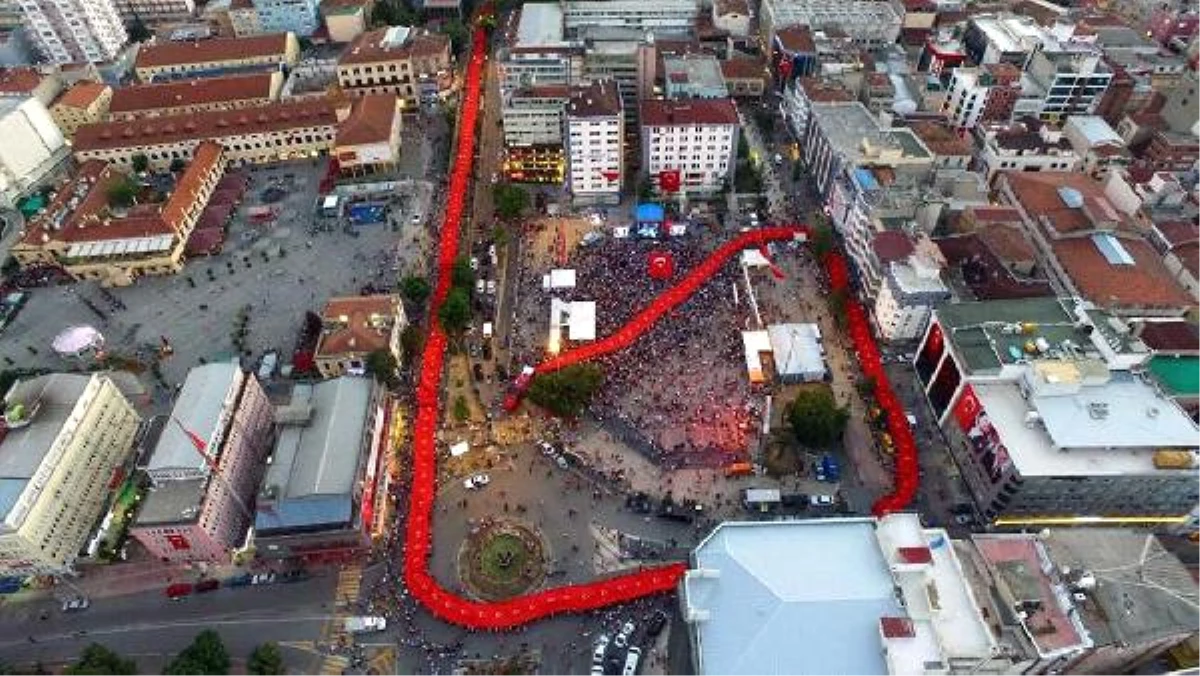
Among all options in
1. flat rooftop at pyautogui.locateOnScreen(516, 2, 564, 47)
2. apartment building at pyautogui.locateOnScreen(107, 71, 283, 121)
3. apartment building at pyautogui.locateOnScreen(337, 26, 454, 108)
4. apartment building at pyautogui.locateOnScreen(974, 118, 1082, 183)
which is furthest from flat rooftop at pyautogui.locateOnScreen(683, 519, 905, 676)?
apartment building at pyautogui.locateOnScreen(107, 71, 283, 121)

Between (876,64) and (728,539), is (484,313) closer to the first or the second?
(728,539)

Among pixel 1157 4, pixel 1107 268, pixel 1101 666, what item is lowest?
pixel 1101 666

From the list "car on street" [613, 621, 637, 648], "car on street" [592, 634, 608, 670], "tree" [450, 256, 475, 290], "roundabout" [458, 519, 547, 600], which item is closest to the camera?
"car on street" [592, 634, 608, 670]

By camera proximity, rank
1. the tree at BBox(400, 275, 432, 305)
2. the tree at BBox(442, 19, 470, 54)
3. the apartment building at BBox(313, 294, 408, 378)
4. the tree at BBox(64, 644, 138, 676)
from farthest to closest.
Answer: the tree at BBox(442, 19, 470, 54)
the tree at BBox(400, 275, 432, 305)
the apartment building at BBox(313, 294, 408, 378)
the tree at BBox(64, 644, 138, 676)

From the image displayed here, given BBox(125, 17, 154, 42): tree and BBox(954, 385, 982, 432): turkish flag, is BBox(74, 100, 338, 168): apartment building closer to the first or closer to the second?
BBox(125, 17, 154, 42): tree

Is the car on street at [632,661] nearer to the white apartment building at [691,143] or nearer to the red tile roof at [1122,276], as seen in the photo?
the white apartment building at [691,143]

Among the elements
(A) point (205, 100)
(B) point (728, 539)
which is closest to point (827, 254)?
(B) point (728, 539)

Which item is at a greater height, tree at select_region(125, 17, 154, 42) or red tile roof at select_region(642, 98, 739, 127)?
red tile roof at select_region(642, 98, 739, 127)
